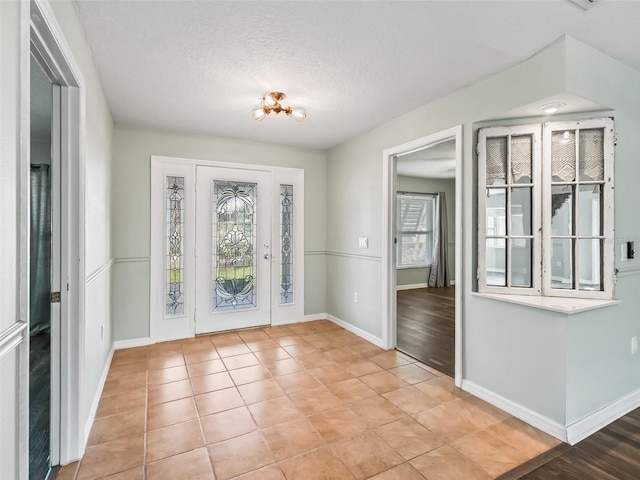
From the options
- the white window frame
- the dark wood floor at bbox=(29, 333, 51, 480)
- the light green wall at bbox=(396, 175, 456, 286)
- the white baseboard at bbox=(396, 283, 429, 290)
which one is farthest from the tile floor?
the light green wall at bbox=(396, 175, 456, 286)

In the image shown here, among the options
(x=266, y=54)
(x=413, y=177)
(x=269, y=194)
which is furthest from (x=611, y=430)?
(x=413, y=177)

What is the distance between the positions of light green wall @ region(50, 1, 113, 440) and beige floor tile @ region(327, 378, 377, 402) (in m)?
1.67

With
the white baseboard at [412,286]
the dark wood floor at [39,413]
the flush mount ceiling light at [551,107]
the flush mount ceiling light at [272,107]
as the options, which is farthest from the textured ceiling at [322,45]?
the white baseboard at [412,286]

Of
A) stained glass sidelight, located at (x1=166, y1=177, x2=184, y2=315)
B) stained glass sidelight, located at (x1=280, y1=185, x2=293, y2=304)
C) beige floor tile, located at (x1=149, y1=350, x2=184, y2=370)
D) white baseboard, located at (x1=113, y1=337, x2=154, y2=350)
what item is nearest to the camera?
beige floor tile, located at (x1=149, y1=350, x2=184, y2=370)

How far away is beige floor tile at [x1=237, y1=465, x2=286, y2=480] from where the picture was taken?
1708 mm

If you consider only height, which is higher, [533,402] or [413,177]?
[413,177]

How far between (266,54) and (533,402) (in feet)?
9.46

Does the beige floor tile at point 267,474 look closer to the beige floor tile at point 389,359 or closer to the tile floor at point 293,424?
the tile floor at point 293,424

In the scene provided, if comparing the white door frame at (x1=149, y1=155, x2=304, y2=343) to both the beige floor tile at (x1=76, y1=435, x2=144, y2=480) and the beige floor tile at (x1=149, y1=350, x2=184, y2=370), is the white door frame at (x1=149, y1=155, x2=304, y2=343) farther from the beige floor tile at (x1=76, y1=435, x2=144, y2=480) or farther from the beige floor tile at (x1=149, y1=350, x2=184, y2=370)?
the beige floor tile at (x1=76, y1=435, x2=144, y2=480)

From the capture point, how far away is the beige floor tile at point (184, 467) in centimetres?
171

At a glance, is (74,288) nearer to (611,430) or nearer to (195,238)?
(195,238)

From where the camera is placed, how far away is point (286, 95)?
111 inches

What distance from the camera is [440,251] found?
23.9ft

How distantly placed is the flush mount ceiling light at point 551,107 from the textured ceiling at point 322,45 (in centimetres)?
36
